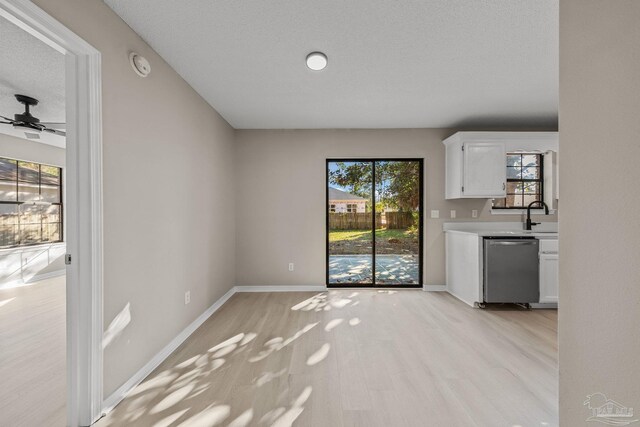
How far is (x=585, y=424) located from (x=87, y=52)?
2.74 m

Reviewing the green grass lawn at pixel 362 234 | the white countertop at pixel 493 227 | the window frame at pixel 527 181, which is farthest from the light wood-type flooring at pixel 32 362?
the window frame at pixel 527 181

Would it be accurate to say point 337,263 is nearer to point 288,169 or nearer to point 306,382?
point 288,169

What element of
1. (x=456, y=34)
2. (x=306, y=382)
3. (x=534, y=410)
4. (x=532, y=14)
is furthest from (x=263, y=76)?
(x=534, y=410)

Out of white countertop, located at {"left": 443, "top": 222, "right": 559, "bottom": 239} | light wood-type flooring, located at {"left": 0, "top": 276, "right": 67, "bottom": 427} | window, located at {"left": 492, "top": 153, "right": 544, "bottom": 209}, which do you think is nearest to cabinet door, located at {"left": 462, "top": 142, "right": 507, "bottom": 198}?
window, located at {"left": 492, "top": 153, "right": 544, "bottom": 209}

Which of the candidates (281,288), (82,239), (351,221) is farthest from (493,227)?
(82,239)

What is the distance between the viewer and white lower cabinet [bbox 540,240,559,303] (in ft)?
11.4

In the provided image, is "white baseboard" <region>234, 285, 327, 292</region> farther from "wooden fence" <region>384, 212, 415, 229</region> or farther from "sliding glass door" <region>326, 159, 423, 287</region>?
"wooden fence" <region>384, 212, 415, 229</region>

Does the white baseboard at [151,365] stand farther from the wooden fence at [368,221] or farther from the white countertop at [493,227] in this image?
the white countertop at [493,227]

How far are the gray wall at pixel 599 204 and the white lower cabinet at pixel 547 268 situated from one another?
10.1 feet

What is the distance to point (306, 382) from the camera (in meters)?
1.99

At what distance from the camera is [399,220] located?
4488 mm

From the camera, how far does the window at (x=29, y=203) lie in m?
4.82

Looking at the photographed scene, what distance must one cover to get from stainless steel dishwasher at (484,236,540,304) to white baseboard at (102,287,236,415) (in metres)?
3.32

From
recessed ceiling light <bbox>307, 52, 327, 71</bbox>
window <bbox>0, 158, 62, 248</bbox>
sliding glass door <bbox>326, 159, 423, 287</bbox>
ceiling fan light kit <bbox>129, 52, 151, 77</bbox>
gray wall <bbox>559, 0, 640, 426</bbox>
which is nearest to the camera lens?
gray wall <bbox>559, 0, 640, 426</bbox>
